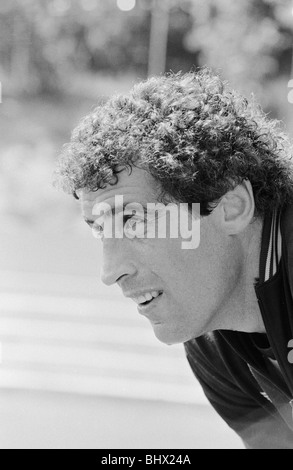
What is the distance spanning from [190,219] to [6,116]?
1171 centimetres

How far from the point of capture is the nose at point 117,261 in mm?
2434

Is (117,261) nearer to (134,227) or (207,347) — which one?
(134,227)

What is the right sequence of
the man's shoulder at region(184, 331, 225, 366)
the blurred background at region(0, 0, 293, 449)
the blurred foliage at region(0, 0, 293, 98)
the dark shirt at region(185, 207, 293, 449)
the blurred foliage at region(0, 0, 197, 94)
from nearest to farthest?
1. the dark shirt at region(185, 207, 293, 449)
2. the man's shoulder at region(184, 331, 225, 366)
3. the blurred background at region(0, 0, 293, 449)
4. the blurred foliage at region(0, 0, 293, 98)
5. the blurred foliage at region(0, 0, 197, 94)

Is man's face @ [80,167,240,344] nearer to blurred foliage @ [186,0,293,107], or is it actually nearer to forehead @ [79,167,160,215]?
forehead @ [79,167,160,215]

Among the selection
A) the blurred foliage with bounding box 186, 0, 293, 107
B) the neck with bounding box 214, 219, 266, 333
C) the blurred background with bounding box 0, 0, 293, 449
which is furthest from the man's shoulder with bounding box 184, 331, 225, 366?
the blurred foliage with bounding box 186, 0, 293, 107

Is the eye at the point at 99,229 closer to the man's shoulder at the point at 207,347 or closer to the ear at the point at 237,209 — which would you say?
the ear at the point at 237,209

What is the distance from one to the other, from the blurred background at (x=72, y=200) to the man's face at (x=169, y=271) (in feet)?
10.4

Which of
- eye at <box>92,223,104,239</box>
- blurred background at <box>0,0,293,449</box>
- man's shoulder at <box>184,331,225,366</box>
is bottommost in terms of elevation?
man's shoulder at <box>184,331,225,366</box>

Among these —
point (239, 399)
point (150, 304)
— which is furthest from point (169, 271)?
point (239, 399)

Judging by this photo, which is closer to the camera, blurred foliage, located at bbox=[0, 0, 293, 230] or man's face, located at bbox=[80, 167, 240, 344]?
man's face, located at bbox=[80, 167, 240, 344]

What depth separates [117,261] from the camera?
8.02 feet

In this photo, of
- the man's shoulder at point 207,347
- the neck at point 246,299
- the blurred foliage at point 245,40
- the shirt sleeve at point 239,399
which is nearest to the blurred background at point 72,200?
the blurred foliage at point 245,40

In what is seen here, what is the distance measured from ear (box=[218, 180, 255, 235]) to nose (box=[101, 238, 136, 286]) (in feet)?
1.01

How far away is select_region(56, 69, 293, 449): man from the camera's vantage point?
2449 mm
